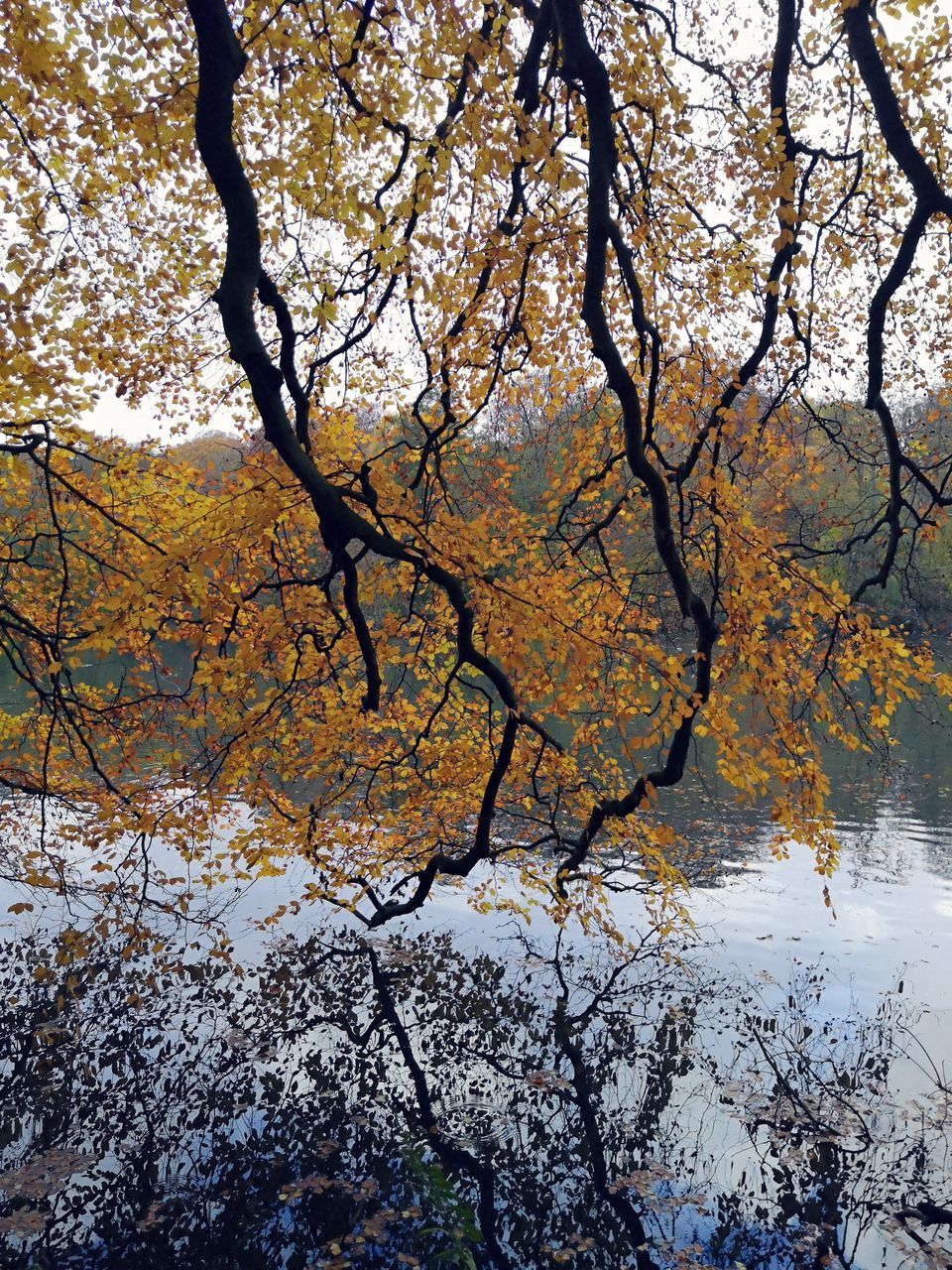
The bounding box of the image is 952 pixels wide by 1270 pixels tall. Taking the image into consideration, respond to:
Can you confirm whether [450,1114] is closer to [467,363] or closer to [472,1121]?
[472,1121]

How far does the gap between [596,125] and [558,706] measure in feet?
15.3

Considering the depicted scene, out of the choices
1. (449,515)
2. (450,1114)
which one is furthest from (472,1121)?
(449,515)

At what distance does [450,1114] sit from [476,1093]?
0.37 metres

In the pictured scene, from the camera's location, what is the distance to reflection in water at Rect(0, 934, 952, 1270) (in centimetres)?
577

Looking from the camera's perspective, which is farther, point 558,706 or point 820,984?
point 820,984

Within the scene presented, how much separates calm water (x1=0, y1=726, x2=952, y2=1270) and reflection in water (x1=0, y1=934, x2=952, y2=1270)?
2cm

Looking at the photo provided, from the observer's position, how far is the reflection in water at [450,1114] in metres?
5.77

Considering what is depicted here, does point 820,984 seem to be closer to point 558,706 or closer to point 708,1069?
point 708,1069

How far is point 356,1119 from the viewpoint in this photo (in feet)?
23.3

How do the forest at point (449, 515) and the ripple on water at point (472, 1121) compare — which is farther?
the ripple on water at point (472, 1121)

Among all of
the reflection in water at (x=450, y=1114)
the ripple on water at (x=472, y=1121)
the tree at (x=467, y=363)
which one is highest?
the tree at (x=467, y=363)

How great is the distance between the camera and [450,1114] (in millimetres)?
7285

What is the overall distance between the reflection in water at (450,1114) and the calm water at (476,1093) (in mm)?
23

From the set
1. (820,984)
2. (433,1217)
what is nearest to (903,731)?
(820,984)
